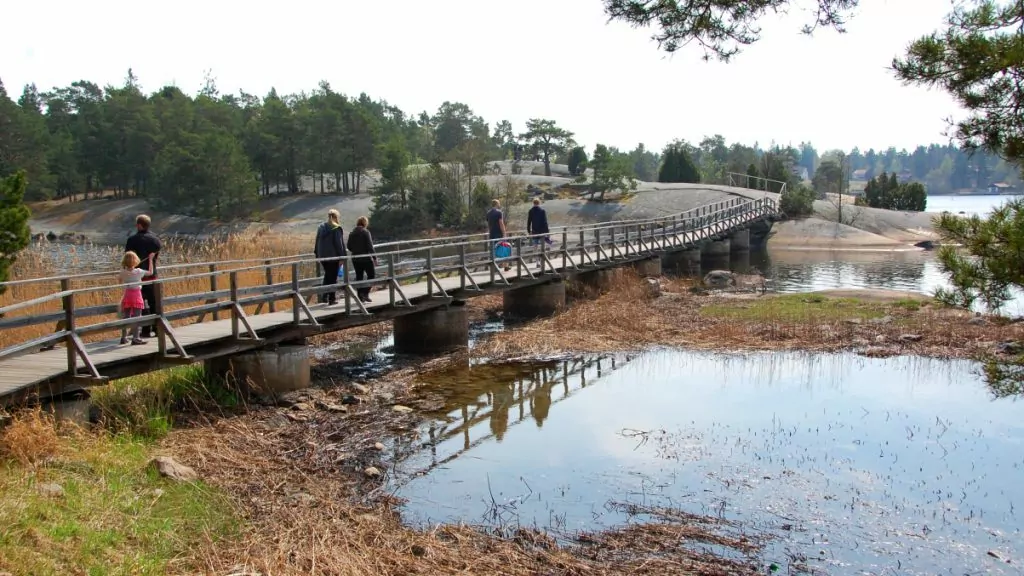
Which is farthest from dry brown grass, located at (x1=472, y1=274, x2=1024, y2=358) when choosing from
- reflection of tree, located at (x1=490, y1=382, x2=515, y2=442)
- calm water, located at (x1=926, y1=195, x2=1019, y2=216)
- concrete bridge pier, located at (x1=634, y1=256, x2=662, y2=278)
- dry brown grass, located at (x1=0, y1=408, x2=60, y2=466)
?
dry brown grass, located at (x1=0, y1=408, x2=60, y2=466)

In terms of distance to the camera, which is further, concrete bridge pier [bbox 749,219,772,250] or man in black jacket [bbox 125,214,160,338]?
concrete bridge pier [bbox 749,219,772,250]

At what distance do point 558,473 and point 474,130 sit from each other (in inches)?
3914

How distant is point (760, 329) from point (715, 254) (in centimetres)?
2118

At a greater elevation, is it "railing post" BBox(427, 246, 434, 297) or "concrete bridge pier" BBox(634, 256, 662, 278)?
"railing post" BBox(427, 246, 434, 297)

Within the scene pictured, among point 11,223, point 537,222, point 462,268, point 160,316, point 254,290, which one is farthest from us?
point 537,222

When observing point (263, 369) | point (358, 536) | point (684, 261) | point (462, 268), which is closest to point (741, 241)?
point (684, 261)

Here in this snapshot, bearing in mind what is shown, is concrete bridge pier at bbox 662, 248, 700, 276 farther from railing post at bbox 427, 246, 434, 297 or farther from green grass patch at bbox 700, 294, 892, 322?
railing post at bbox 427, 246, 434, 297

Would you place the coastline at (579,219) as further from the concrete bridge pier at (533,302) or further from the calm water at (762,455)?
the calm water at (762,455)

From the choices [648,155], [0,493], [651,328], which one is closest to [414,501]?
[0,493]

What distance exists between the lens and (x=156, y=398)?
10.4m

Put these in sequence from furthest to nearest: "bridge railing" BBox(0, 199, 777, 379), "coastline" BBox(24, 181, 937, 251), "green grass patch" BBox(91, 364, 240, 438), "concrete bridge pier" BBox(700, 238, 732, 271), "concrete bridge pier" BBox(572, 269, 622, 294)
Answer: "coastline" BBox(24, 181, 937, 251), "concrete bridge pier" BBox(700, 238, 732, 271), "concrete bridge pier" BBox(572, 269, 622, 294), "green grass patch" BBox(91, 364, 240, 438), "bridge railing" BBox(0, 199, 777, 379)

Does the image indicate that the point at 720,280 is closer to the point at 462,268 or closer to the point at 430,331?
the point at 462,268

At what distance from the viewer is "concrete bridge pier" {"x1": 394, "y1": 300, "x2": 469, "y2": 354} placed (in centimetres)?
1575

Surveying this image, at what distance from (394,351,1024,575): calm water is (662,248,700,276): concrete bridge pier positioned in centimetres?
1822
